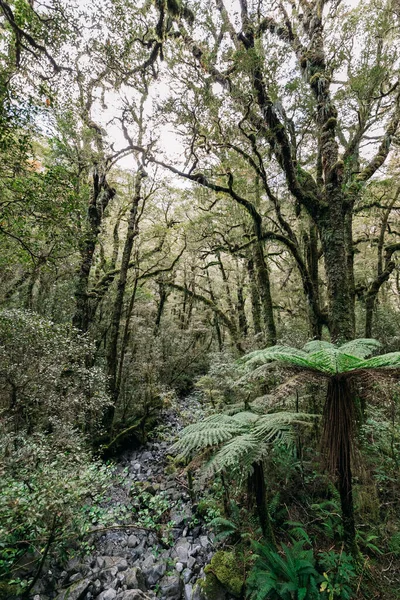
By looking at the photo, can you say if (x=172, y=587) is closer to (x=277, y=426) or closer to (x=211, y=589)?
(x=211, y=589)

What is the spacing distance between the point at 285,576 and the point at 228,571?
0.79 meters

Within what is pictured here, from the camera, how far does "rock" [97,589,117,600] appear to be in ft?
11.0

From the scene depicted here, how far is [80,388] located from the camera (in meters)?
5.97

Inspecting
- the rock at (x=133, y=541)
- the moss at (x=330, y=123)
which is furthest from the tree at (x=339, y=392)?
the moss at (x=330, y=123)

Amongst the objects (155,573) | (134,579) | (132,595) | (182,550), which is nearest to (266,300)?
(182,550)

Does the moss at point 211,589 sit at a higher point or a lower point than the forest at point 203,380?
lower

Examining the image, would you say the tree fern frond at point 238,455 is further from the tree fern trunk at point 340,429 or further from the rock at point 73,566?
the rock at point 73,566

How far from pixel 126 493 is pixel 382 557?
4.60 m

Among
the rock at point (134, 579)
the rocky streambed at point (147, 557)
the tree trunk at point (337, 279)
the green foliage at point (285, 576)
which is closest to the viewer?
the green foliage at point (285, 576)

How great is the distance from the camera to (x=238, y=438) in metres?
2.71

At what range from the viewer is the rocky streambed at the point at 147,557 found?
3414 mm

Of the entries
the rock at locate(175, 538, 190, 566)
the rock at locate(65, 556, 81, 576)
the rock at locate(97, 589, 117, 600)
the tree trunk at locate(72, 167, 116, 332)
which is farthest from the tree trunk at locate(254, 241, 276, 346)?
the rock at locate(65, 556, 81, 576)

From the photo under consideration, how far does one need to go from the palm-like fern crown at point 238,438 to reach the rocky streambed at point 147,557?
80.2 inches

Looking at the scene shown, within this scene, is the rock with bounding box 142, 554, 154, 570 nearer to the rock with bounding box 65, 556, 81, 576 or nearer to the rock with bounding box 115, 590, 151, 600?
the rock with bounding box 115, 590, 151, 600
